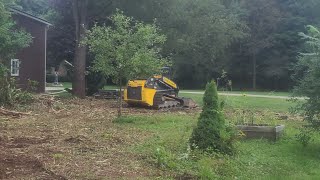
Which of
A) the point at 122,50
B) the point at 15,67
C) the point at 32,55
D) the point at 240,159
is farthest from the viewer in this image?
the point at 32,55

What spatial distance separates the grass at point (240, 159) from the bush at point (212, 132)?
0.26 meters

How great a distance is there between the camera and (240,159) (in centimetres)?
924

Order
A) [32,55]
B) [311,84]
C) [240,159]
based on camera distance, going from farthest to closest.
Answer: [32,55] → [311,84] → [240,159]

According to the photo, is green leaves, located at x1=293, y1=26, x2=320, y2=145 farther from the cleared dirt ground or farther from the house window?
the house window

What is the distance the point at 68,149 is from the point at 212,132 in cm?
282

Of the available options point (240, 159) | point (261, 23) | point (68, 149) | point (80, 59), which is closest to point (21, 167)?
point (68, 149)

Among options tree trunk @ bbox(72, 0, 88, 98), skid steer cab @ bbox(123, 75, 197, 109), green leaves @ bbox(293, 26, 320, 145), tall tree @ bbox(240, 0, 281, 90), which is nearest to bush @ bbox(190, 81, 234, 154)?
green leaves @ bbox(293, 26, 320, 145)

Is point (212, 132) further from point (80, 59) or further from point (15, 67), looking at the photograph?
point (15, 67)

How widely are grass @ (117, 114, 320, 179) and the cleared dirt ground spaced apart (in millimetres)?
381

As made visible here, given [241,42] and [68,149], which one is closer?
[68,149]

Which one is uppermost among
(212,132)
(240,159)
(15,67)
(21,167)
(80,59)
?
(80,59)

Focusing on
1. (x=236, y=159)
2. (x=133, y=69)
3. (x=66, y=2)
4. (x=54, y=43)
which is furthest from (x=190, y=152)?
(x=54, y=43)

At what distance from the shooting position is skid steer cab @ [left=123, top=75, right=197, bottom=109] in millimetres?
20125

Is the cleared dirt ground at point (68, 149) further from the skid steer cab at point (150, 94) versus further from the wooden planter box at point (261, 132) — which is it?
the skid steer cab at point (150, 94)
